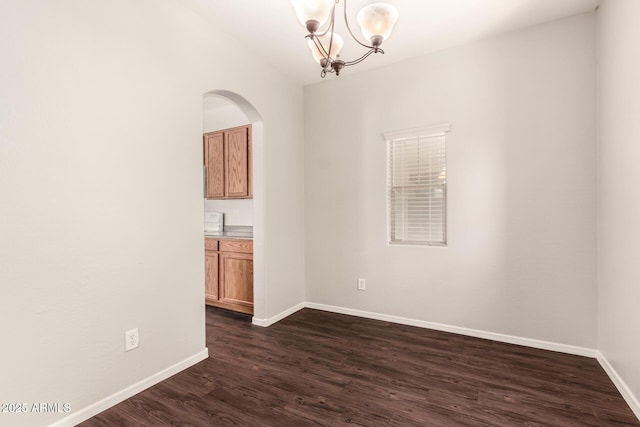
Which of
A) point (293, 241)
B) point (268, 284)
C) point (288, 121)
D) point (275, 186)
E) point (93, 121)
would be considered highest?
point (288, 121)

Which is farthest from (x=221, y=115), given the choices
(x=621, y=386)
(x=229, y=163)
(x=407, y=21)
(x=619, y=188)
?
(x=621, y=386)

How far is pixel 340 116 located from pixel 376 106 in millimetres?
439

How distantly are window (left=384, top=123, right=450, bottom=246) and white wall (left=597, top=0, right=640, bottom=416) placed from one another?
1.17 meters

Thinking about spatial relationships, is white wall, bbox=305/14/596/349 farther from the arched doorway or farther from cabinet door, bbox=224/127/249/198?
cabinet door, bbox=224/127/249/198

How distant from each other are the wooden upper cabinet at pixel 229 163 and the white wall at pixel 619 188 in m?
3.37

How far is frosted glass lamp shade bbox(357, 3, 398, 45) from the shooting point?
1.63 metres

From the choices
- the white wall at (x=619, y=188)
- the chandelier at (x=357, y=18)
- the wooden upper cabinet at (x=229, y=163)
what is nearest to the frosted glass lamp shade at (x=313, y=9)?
the chandelier at (x=357, y=18)

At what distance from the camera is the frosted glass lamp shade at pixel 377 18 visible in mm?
1632

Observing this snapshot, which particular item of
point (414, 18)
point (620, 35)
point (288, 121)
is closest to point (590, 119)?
point (620, 35)

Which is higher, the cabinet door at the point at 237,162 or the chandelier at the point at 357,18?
the chandelier at the point at 357,18

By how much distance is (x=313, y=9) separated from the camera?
5.07 feet

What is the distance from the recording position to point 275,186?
345 cm

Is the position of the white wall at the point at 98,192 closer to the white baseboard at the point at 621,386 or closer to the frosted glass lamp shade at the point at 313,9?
the frosted glass lamp shade at the point at 313,9

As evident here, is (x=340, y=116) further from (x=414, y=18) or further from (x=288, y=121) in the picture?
(x=414, y=18)
